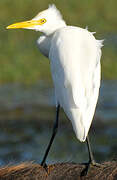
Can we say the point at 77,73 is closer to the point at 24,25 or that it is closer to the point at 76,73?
the point at 76,73

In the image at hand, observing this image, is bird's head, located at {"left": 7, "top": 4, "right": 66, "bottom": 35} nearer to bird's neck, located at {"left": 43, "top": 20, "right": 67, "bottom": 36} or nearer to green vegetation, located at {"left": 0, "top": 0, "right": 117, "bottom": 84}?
bird's neck, located at {"left": 43, "top": 20, "right": 67, "bottom": 36}

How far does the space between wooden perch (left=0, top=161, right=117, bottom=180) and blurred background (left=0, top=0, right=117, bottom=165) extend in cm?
49

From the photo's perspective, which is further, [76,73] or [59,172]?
[59,172]

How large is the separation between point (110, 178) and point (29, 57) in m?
9.31

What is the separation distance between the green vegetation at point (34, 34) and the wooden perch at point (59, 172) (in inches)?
308

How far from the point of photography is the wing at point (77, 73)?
4.74 m

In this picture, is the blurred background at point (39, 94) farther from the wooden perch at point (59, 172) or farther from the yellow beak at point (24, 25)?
the yellow beak at point (24, 25)

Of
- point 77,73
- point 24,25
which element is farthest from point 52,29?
point 77,73

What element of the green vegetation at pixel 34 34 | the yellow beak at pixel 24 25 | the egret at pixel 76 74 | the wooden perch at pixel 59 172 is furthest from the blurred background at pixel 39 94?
the yellow beak at pixel 24 25

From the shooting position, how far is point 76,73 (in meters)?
4.96

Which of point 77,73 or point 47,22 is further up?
point 47,22

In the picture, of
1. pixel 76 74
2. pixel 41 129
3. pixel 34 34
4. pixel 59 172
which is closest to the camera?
pixel 76 74

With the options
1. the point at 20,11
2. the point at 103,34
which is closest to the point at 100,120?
the point at 103,34

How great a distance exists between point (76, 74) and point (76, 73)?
0.05ft
